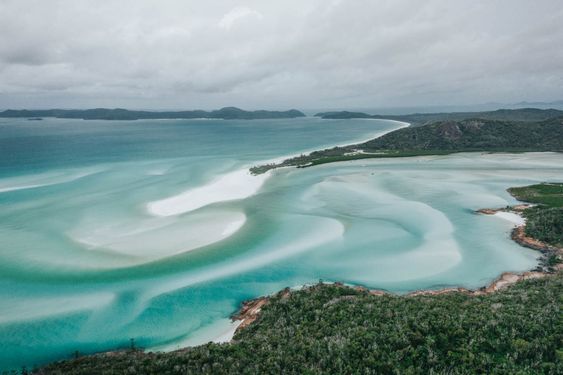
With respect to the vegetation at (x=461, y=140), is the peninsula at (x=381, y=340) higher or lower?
lower

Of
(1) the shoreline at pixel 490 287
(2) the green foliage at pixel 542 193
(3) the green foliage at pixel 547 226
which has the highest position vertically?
(2) the green foliage at pixel 542 193

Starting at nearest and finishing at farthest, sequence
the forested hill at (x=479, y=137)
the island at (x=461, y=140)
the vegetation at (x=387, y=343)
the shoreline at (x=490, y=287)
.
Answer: the vegetation at (x=387, y=343), the shoreline at (x=490, y=287), the island at (x=461, y=140), the forested hill at (x=479, y=137)

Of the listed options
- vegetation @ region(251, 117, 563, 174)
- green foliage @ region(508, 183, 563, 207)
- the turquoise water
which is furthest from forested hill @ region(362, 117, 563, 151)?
green foliage @ region(508, 183, 563, 207)

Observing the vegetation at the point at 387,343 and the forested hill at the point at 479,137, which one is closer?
the vegetation at the point at 387,343

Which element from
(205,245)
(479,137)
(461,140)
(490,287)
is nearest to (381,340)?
(490,287)

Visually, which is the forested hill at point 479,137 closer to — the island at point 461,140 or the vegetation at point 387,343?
the island at point 461,140

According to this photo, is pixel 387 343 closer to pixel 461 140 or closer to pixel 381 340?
pixel 381 340

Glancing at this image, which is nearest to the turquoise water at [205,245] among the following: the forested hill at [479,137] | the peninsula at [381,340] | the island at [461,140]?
the peninsula at [381,340]

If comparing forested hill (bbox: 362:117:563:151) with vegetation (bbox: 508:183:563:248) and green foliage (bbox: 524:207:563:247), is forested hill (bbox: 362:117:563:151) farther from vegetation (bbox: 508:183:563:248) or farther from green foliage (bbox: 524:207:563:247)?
green foliage (bbox: 524:207:563:247)
